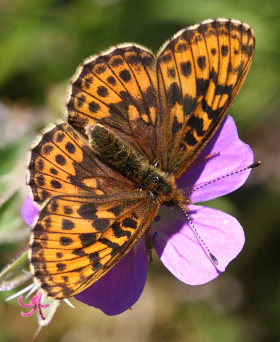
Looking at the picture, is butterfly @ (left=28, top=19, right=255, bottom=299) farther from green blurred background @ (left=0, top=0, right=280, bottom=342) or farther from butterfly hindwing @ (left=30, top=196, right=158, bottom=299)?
green blurred background @ (left=0, top=0, right=280, bottom=342)

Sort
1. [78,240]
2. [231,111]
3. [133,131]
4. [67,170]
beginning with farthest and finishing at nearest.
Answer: [231,111], [133,131], [67,170], [78,240]

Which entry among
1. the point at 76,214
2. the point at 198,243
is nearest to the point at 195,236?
the point at 198,243

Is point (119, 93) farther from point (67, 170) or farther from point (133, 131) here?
point (67, 170)

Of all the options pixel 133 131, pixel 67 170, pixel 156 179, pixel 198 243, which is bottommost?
pixel 198 243

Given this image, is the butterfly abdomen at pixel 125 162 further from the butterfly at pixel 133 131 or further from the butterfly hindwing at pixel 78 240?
the butterfly hindwing at pixel 78 240

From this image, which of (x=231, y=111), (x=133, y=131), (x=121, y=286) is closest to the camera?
(x=121, y=286)

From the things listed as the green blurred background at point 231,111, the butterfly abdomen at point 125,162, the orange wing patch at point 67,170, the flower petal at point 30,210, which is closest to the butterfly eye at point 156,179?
the butterfly abdomen at point 125,162

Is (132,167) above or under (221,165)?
above
